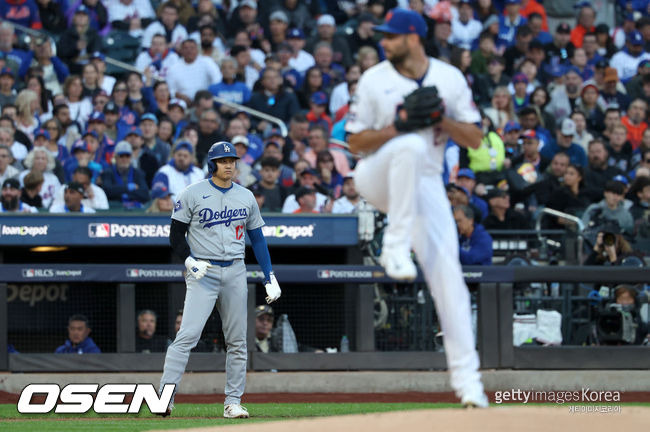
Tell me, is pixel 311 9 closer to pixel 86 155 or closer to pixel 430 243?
pixel 86 155

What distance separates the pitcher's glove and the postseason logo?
3.46 metres

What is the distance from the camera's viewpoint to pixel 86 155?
1332 cm

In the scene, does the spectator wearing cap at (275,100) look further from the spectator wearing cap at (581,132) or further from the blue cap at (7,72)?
the spectator wearing cap at (581,132)

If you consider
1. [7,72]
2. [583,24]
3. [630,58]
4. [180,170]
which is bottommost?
[180,170]

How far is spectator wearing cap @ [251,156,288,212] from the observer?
42.3ft

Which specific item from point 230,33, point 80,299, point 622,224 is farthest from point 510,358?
point 230,33

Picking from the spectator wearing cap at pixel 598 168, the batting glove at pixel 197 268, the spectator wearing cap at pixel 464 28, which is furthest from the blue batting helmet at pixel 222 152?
the spectator wearing cap at pixel 464 28

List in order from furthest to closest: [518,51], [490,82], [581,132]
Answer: [518,51] < [490,82] < [581,132]

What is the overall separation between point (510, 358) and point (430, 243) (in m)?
5.80

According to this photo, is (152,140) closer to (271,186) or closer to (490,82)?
(271,186)

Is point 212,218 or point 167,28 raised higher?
point 167,28

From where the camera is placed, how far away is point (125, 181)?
13.2m

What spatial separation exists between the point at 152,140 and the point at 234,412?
20.8 feet

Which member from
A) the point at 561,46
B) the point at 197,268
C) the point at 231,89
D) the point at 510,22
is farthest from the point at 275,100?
the point at 197,268
